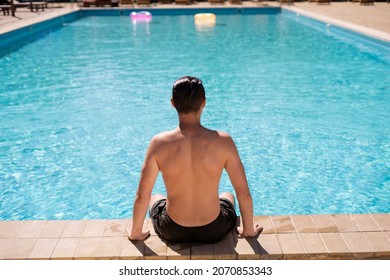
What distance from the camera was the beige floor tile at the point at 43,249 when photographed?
8.57 ft

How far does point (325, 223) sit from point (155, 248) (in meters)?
1.20

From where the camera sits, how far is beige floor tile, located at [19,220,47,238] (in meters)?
2.84

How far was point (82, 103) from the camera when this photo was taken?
7.51 m

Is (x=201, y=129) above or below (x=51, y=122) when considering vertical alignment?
above

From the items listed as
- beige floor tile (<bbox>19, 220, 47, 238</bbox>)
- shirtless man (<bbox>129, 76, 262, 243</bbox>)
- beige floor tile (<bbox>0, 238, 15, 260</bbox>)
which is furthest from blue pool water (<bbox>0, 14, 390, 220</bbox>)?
shirtless man (<bbox>129, 76, 262, 243</bbox>)

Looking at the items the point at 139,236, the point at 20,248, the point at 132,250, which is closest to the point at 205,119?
the point at 139,236

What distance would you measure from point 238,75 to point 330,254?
7081mm

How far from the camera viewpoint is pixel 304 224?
2.93 meters

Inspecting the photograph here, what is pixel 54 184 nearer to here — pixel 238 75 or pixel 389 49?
pixel 238 75

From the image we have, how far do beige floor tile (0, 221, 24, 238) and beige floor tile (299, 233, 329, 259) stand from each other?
192cm

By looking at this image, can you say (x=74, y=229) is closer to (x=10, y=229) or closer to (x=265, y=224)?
(x=10, y=229)

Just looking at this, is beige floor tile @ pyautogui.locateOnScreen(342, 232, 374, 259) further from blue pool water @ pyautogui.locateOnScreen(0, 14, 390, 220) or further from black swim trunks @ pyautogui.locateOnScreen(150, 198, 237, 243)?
blue pool water @ pyautogui.locateOnScreen(0, 14, 390, 220)

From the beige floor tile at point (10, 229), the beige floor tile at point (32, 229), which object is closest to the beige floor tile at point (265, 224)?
the beige floor tile at point (32, 229)
